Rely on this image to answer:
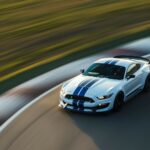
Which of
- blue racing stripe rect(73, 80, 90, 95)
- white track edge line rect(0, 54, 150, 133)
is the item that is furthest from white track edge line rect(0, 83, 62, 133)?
blue racing stripe rect(73, 80, 90, 95)

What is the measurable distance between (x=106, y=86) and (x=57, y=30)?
1173 centimetres

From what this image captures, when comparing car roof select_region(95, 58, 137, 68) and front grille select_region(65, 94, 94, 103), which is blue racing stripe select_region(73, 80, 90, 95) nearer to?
front grille select_region(65, 94, 94, 103)

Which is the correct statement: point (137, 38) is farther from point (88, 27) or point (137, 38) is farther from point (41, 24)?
point (41, 24)

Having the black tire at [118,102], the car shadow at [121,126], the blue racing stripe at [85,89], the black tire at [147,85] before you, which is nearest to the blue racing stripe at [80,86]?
the blue racing stripe at [85,89]

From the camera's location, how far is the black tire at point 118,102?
12.6 metres

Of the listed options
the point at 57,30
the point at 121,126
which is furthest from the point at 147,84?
the point at 57,30

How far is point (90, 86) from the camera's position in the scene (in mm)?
12555

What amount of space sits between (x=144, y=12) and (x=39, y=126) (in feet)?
55.2

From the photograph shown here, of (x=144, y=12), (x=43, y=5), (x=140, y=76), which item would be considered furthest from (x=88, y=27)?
(x=140, y=76)

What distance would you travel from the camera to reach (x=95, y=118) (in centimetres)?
1227

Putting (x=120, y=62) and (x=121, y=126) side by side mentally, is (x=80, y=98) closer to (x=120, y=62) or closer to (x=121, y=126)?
(x=121, y=126)

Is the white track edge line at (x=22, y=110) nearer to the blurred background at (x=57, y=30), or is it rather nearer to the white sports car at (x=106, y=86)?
the white sports car at (x=106, y=86)

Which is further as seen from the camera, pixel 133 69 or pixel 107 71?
pixel 133 69

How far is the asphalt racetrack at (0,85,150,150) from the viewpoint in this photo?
35.1 ft
